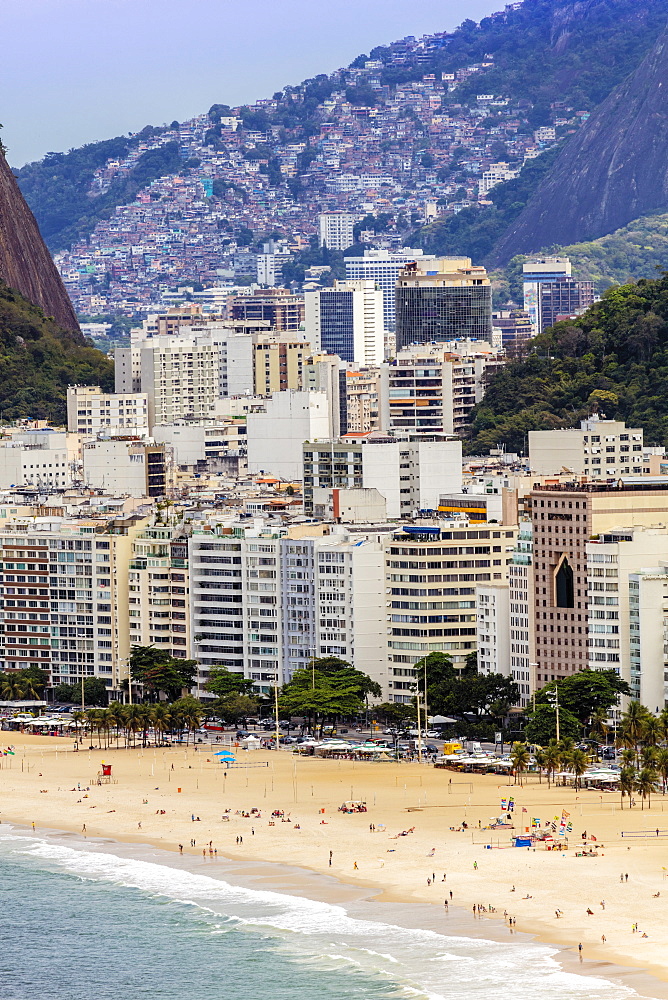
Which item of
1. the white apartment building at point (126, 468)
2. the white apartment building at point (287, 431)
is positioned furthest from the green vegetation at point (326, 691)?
the white apartment building at point (287, 431)

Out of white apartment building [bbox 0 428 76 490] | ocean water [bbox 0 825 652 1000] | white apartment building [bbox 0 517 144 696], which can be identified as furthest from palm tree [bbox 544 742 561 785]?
white apartment building [bbox 0 428 76 490]

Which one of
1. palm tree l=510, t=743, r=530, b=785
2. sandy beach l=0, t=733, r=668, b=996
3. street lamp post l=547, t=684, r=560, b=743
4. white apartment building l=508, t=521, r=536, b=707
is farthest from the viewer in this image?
white apartment building l=508, t=521, r=536, b=707

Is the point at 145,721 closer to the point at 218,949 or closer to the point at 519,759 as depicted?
the point at 519,759

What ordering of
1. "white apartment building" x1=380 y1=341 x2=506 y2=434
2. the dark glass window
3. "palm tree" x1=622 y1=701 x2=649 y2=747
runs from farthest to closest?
"white apartment building" x1=380 y1=341 x2=506 y2=434 < the dark glass window < "palm tree" x1=622 y1=701 x2=649 y2=747

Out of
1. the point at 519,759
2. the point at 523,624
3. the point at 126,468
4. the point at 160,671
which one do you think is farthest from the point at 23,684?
the point at 126,468

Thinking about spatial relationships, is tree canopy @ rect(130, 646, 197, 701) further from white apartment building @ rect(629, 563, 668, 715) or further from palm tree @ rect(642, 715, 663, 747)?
palm tree @ rect(642, 715, 663, 747)

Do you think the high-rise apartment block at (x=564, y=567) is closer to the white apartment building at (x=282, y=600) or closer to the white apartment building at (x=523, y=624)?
the white apartment building at (x=523, y=624)
